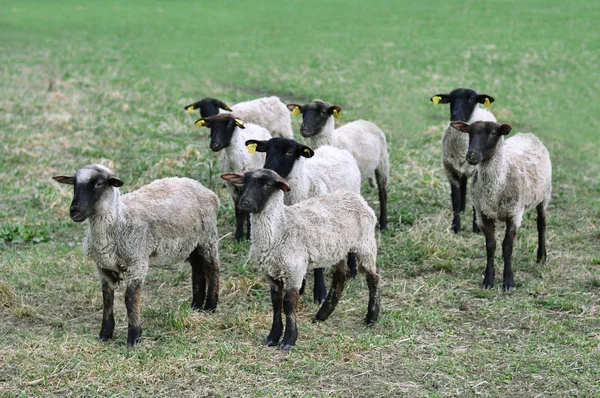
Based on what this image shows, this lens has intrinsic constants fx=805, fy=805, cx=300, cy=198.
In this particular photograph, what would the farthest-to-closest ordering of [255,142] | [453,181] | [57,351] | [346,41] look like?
1. [346,41]
2. [453,181]
3. [255,142]
4. [57,351]

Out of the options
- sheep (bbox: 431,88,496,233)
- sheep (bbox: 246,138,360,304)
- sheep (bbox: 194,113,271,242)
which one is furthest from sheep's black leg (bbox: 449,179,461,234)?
sheep (bbox: 194,113,271,242)

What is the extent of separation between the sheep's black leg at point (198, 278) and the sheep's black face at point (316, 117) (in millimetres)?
2981

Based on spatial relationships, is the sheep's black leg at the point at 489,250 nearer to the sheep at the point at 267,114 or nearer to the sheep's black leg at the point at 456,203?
the sheep's black leg at the point at 456,203

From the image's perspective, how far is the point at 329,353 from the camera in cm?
761

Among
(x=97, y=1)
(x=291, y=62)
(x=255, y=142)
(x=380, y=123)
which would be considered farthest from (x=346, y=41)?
(x=255, y=142)

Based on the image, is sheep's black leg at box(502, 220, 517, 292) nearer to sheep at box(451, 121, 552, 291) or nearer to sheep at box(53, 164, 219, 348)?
sheep at box(451, 121, 552, 291)

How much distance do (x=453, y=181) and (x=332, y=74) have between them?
11539 mm

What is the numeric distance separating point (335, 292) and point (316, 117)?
340cm

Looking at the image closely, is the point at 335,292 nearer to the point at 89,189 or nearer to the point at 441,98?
the point at 89,189

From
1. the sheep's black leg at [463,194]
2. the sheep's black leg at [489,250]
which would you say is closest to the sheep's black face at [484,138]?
the sheep's black leg at [489,250]

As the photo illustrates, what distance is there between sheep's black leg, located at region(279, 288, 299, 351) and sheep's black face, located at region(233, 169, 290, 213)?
0.87 metres

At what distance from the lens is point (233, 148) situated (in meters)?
11.1

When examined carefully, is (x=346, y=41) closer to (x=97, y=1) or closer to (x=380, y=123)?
(x=380, y=123)

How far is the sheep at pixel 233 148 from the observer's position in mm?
10852
